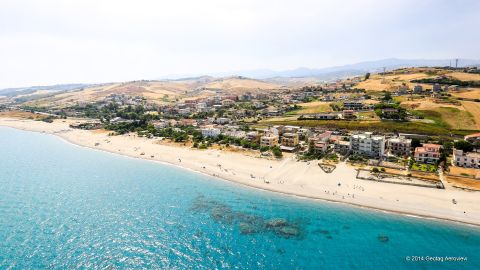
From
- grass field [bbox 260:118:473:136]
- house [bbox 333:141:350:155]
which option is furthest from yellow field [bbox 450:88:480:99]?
house [bbox 333:141:350:155]

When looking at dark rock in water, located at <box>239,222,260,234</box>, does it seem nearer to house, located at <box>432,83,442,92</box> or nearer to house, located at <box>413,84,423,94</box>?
house, located at <box>413,84,423,94</box>

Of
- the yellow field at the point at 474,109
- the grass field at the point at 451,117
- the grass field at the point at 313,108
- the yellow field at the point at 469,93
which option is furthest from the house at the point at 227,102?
the yellow field at the point at 474,109

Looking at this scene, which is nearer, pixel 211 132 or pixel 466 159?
pixel 466 159

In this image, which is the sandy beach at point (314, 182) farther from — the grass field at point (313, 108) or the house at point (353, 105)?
the house at point (353, 105)

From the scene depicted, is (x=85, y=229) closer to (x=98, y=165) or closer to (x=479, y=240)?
(x=98, y=165)

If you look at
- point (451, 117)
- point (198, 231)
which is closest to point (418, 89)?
point (451, 117)

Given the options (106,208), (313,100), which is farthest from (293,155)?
(313,100)

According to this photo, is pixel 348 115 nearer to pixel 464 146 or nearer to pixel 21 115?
pixel 464 146
